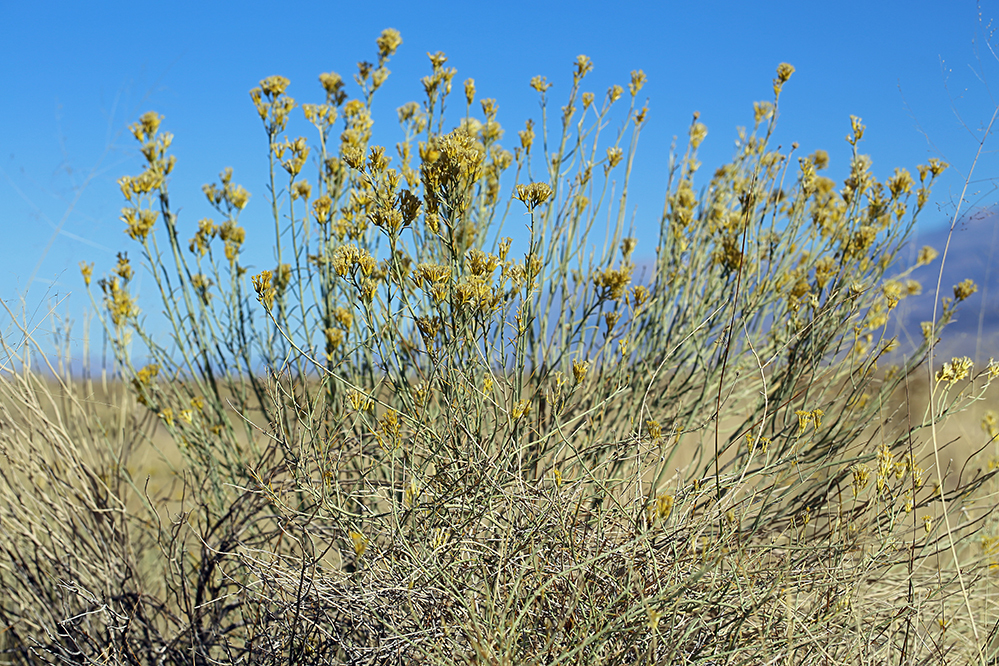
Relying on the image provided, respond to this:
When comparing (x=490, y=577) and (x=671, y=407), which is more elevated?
(x=671, y=407)

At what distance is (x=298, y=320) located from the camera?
2559mm

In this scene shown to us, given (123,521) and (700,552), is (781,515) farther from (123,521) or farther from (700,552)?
(123,521)

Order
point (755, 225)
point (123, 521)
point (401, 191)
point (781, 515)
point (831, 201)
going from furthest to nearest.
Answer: point (831, 201) < point (755, 225) < point (123, 521) < point (781, 515) < point (401, 191)

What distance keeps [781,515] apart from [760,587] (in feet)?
2.04

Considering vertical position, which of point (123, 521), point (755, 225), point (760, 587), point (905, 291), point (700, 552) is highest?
point (755, 225)

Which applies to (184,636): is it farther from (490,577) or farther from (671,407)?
(671,407)

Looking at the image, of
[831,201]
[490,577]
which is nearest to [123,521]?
[490,577]

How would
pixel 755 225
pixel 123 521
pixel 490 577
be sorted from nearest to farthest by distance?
pixel 490 577 → pixel 123 521 → pixel 755 225

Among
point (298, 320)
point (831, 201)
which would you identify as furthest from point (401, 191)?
point (831, 201)

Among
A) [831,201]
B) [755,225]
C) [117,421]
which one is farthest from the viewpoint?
[117,421]

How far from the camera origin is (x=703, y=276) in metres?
2.90

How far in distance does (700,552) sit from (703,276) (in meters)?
1.42

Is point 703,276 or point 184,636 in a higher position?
point 703,276

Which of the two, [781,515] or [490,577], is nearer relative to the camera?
[490,577]
